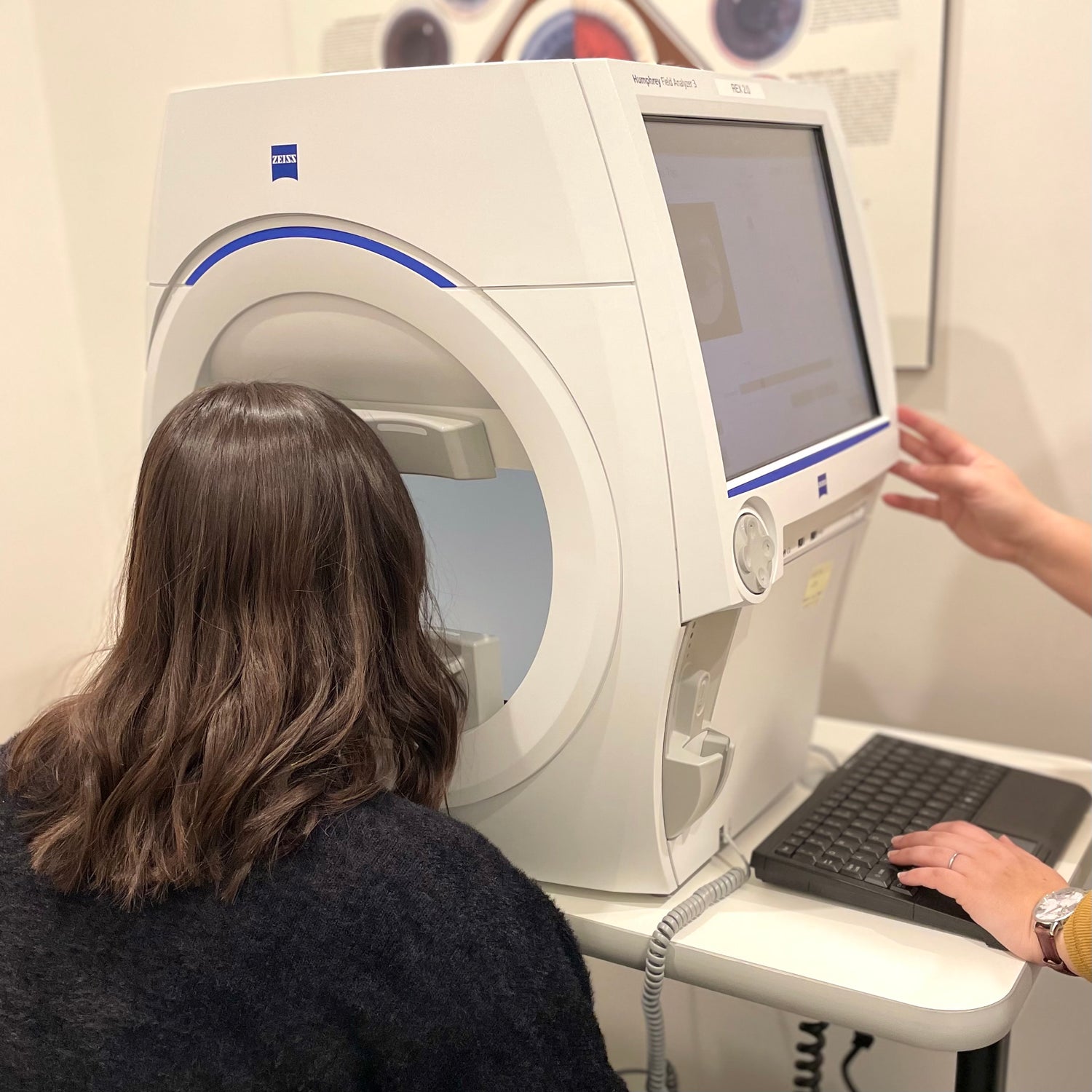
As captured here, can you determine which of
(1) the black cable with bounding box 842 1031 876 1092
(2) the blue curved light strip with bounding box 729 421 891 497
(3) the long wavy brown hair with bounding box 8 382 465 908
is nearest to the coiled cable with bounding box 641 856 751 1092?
(3) the long wavy brown hair with bounding box 8 382 465 908

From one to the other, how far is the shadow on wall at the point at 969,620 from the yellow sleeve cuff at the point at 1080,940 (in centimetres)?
70

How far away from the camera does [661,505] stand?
80 cm

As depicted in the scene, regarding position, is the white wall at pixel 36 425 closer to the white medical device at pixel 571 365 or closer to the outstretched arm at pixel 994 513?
the white medical device at pixel 571 365

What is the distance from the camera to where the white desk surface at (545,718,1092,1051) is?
0.80 metres

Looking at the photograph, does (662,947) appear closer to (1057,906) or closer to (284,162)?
(1057,906)

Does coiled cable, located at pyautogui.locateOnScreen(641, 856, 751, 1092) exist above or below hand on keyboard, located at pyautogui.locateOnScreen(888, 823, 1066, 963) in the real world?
below

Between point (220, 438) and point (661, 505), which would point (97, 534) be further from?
point (661, 505)

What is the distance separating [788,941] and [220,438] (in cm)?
58

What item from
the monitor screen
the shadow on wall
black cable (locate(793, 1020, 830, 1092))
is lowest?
black cable (locate(793, 1020, 830, 1092))

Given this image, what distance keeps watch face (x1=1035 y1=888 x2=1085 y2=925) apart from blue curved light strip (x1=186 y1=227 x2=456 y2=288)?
0.65 m

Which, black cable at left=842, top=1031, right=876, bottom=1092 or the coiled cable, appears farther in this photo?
black cable at left=842, top=1031, right=876, bottom=1092

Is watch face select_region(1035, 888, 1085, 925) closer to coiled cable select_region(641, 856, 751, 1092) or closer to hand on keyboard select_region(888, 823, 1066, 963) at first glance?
hand on keyboard select_region(888, 823, 1066, 963)

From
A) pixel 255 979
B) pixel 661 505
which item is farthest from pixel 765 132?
pixel 255 979

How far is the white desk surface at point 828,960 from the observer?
31.4 inches
